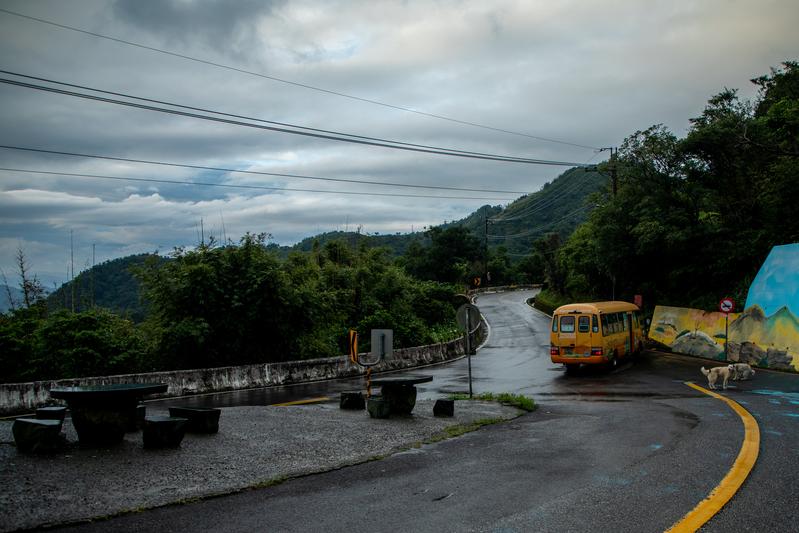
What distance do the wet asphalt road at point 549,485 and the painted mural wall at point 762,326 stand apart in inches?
558

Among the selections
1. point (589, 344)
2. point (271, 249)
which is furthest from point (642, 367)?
point (271, 249)

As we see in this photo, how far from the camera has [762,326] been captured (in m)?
27.2

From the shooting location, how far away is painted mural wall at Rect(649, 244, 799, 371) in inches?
1003

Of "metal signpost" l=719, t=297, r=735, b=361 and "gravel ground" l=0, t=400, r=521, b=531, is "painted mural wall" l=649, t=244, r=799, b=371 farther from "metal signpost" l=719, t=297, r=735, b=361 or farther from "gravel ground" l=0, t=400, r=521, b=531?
→ "gravel ground" l=0, t=400, r=521, b=531

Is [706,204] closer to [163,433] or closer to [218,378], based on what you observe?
[218,378]

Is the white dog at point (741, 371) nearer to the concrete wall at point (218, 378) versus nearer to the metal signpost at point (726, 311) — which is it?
the metal signpost at point (726, 311)

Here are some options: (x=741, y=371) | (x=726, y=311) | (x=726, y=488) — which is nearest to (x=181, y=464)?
(x=726, y=488)

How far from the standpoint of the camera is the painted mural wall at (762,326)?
83.6 ft

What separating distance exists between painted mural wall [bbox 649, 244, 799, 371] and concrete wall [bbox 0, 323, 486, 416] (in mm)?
14446

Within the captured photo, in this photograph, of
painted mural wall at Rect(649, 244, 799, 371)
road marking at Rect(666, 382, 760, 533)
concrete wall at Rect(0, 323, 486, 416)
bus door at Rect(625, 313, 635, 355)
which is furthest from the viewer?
bus door at Rect(625, 313, 635, 355)

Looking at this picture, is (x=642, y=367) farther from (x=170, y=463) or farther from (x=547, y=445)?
(x=170, y=463)

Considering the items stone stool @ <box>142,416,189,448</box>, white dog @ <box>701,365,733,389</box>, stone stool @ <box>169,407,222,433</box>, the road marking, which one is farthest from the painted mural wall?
stone stool @ <box>142,416,189,448</box>

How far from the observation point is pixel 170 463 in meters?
7.75

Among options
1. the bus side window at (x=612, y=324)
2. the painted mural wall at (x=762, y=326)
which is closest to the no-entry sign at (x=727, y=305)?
the painted mural wall at (x=762, y=326)
